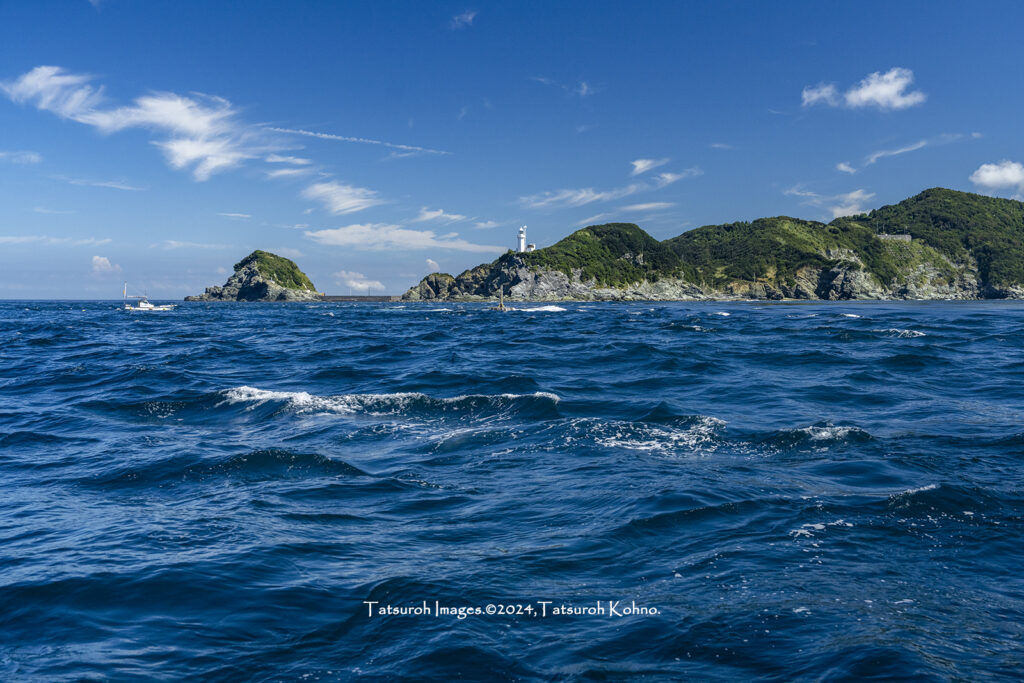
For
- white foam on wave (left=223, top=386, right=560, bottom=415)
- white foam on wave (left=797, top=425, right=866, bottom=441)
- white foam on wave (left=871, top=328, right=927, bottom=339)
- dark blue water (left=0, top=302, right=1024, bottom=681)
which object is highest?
white foam on wave (left=871, top=328, right=927, bottom=339)

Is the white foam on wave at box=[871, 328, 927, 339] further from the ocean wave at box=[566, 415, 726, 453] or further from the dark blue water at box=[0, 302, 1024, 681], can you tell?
the ocean wave at box=[566, 415, 726, 453]

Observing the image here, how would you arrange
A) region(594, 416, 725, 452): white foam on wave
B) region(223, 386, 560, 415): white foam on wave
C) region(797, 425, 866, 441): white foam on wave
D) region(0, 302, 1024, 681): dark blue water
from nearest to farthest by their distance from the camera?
region(0, 302, 1024, 681): dark blue water → region(594, 416, 725, 452): white foam on wave → region(797, 425, 866, 441): white foam on wave → region(223, 386, 560, 415): white foam on wave

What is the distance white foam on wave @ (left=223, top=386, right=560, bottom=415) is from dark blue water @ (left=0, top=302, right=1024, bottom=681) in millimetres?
189

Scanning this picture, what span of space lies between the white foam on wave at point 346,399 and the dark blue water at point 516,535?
0.62ft

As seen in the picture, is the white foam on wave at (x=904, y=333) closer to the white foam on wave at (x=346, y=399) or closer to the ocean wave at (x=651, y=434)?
the ocean wave at (x=651, y=434)

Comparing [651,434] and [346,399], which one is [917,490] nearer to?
[651,434]

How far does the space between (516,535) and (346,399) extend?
42.7ft

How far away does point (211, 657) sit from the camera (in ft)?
18.5

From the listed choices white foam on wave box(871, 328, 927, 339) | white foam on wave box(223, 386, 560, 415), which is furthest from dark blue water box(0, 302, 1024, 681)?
white foam on wave box(871, 328, 927, 339)

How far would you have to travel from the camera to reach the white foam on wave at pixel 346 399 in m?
18.5

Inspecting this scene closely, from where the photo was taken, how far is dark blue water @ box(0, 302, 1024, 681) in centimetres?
566

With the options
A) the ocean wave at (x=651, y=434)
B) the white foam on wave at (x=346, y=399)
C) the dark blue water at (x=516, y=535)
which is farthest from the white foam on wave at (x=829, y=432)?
the white foam on wave at (x=346, y=399)

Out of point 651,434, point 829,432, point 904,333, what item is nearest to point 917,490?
point 829,432

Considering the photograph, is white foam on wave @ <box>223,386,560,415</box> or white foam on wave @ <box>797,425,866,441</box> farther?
white foam on wave @ <box>223,386,560,415</box>
